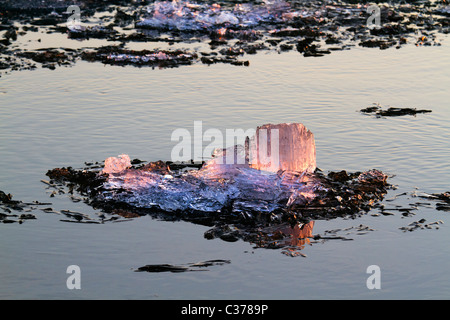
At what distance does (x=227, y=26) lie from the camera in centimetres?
2294

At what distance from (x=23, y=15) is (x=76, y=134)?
43.8ft

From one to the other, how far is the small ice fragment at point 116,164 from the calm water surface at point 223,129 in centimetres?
81

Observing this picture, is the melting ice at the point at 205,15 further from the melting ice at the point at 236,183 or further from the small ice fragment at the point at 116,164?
the melting ice at the point at 236,183

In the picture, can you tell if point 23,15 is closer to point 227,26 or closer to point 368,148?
point 227,26

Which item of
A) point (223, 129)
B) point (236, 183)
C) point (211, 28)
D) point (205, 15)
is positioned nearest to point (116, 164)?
point (236, 183)

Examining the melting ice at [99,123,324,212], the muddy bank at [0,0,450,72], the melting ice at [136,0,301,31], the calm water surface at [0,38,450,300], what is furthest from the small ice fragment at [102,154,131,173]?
the melting ice at [136,0,301,31]

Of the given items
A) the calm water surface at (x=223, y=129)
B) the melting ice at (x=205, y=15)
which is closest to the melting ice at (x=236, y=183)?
the calm water surface at (x=223, y=129)

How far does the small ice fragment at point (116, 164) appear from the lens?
36.1 ft

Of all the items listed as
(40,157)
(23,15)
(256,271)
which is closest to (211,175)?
(256,271)

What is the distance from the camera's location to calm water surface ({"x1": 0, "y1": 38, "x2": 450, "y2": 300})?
27.0 ft

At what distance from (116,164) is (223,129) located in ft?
9.25

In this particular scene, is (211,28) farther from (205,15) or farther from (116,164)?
(116,164)

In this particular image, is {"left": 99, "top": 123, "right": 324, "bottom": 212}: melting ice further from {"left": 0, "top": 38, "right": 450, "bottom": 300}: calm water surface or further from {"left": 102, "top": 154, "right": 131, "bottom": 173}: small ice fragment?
{"left": 0, "top": 38, "right": 450, "bottom": 300}: calm water surface
